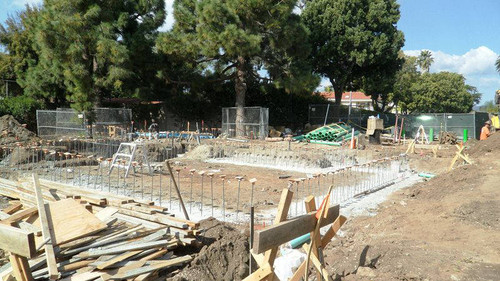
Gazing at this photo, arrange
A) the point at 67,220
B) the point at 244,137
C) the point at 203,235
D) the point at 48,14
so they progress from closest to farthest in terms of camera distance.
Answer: the point at 67,220, the point at 203,235, the point at 48,14, the point at 244,137

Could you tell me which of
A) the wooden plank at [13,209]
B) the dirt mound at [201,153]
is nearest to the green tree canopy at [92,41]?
the dirt mound at [201,153]

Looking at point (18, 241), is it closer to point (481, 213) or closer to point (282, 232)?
point (282, 232)

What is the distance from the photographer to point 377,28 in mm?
29625

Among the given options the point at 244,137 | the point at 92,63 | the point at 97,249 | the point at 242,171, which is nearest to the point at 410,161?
the point at 242,171

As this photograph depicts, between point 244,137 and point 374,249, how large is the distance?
62.4 ft

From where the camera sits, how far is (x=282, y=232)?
3.07m

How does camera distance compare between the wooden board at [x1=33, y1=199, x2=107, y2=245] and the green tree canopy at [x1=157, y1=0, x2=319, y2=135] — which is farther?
the green tree canopy at [x1=157, y1=0, x2=319, y2=135]

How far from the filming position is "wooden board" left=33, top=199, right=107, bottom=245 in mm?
4728

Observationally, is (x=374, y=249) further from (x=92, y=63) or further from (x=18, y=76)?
(x=18, y=76)

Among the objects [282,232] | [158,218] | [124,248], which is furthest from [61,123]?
[282,232]

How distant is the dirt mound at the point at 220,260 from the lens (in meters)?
4.88

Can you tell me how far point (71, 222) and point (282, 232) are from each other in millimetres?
3196

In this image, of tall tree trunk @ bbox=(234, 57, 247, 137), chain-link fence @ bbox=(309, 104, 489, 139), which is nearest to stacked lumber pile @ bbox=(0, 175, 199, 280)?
tall tree trunk @ bbox=(234, 57, 247, 137)

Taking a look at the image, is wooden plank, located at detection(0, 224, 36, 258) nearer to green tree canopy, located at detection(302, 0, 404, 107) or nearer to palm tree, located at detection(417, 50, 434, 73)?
green tree canopy, located at detection(302, 0, 404, 107)
